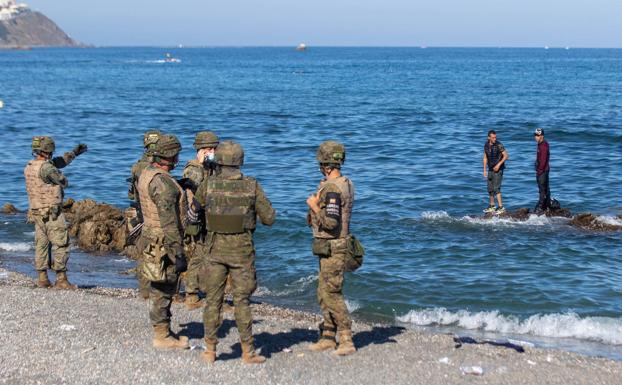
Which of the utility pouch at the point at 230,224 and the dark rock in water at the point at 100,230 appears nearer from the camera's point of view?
the utility pouch at the point at 230,224

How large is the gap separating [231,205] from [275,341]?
6.99 feet

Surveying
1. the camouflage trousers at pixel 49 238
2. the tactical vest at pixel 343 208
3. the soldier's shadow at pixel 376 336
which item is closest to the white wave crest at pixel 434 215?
the soldier's shadow at pixel 376 336

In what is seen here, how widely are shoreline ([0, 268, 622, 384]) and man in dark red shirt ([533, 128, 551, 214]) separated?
10.2 m

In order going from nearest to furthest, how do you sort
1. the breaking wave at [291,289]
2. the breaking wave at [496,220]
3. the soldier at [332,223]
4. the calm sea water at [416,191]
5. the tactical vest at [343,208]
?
the soldier at [332,223]
the tactical vest at [343,208]
the calm sea water at [416,191]
the breaking wave at [291,289]
the breaking wave at [496,220]

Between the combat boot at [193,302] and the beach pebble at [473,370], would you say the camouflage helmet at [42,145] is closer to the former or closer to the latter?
the combat boot at [193,302]

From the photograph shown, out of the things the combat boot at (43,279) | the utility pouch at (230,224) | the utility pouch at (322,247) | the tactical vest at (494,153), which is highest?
the utility pouch at (230,224)

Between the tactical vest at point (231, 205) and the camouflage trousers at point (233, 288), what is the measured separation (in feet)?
1.13

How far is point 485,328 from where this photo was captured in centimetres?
1248

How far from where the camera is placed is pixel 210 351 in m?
9.06

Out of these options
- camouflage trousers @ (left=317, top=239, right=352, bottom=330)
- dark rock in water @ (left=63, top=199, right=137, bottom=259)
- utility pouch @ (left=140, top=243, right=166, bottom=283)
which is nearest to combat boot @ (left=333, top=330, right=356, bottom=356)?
camouflage trousers @ (left=317, top=239, right=352, bottom=330)

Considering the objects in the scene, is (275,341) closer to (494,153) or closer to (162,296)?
(162,296)

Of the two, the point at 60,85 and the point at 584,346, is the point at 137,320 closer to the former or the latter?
the point at 584,346

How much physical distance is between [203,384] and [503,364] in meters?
3.37

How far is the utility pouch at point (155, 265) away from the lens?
906 cm
